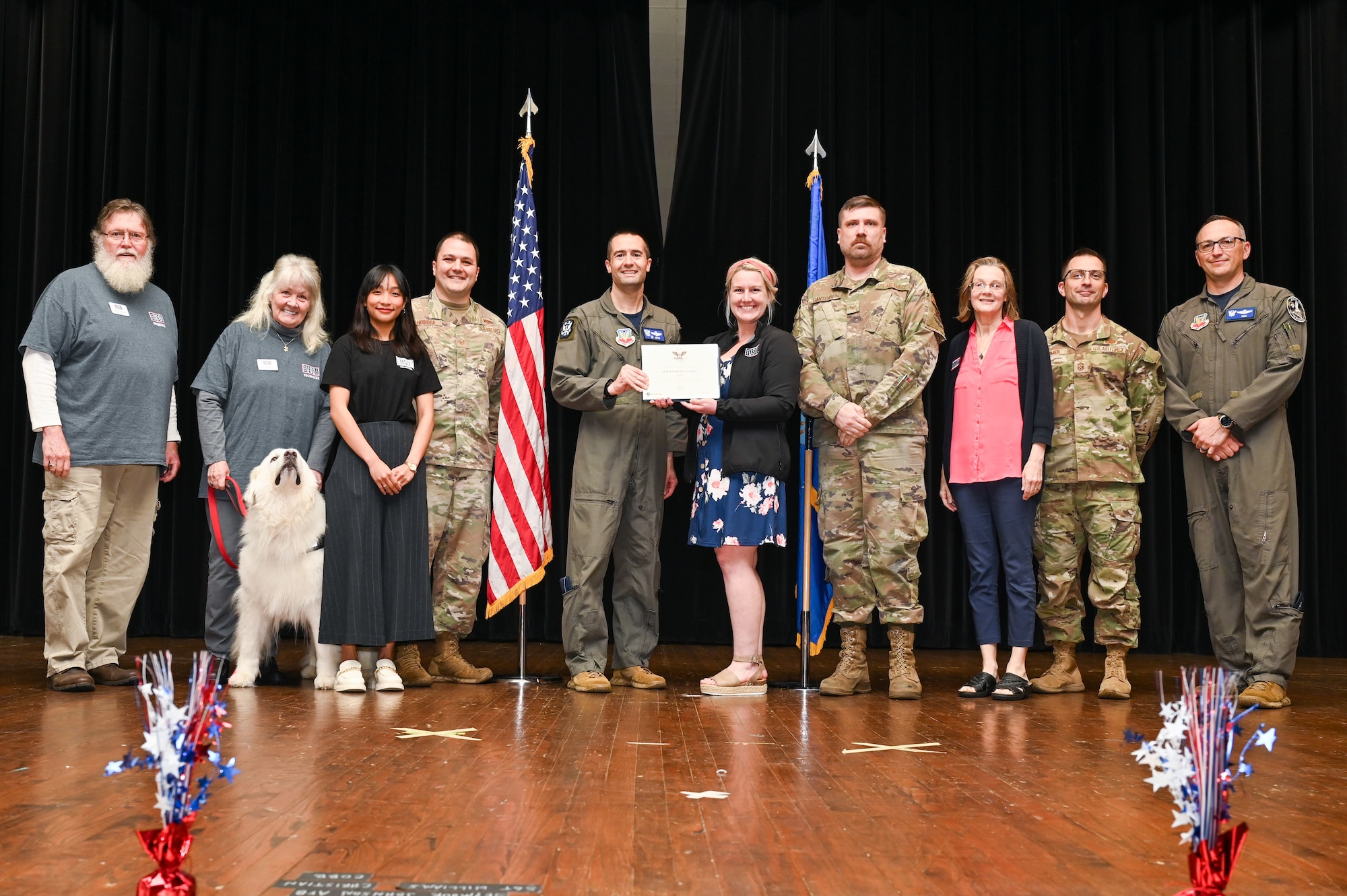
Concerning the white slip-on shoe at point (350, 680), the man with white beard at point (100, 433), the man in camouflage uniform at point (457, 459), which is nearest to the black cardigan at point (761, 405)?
the man in camouflage uniform at point (457, 459)

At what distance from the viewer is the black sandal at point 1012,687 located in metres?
4.03

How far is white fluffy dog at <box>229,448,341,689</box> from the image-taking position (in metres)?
3.88

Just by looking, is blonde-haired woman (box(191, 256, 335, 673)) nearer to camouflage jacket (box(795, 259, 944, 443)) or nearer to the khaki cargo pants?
the khaki cargo pants

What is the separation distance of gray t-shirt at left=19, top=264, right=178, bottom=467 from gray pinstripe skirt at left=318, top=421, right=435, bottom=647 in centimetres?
74

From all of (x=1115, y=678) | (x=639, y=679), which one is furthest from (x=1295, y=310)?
(x=639, y=679)

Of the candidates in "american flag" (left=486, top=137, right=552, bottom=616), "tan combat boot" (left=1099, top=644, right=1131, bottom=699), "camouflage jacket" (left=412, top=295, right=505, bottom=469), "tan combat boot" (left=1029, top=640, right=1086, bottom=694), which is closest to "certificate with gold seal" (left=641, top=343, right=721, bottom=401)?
"american flag" (left=486, top=137, right=552, bottom=616)

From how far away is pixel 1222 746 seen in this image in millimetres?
1322

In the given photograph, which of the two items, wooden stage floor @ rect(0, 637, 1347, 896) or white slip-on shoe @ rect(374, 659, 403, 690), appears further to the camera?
white slip-on shoe @ rect(374, 659, 403, 690)

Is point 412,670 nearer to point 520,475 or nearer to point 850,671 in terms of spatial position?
point 520,475

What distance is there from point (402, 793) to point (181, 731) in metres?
1.02

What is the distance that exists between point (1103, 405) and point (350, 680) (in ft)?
10.1

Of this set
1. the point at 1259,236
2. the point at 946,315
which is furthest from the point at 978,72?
the point at 1259,236

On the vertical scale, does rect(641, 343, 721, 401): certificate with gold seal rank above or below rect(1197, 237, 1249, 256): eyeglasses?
below

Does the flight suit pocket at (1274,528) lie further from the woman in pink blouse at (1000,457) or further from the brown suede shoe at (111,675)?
the brown suede shoe at (111,675)
